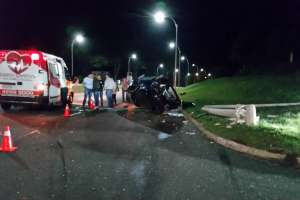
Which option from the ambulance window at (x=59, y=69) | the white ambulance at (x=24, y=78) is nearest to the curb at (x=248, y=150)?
the white ambulance at (x=24, y=78)

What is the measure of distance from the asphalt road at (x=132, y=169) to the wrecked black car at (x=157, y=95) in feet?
23.9

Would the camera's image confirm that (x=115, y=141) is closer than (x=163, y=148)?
Result: No

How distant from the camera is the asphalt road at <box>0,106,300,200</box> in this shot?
6582mm

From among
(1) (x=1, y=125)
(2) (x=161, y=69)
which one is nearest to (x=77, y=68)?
(2) (x=161, y=69)

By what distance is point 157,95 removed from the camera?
67.1ft

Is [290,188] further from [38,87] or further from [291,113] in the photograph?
[38,87]

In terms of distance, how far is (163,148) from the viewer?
1042cm

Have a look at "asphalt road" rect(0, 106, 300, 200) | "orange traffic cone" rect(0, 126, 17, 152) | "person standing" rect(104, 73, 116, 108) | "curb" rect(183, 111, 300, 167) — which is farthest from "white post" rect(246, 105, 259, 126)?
"person standing" rect(104, 73, 116, 108)

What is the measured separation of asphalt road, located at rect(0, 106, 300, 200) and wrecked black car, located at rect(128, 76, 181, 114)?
23.9ft

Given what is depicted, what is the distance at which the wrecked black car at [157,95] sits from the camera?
20453 millimetres

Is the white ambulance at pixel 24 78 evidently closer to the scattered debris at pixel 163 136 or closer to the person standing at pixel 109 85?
the person standing at pixel 109 85

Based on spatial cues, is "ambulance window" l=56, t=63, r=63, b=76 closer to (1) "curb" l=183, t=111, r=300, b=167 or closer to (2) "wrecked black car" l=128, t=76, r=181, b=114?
(2) "wrecked black car" l=128, t=76, r=181, b=114

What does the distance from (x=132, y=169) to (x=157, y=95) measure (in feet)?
41.0

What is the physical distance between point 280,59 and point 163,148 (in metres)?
47.0
